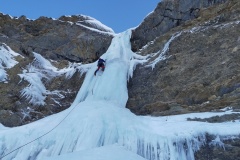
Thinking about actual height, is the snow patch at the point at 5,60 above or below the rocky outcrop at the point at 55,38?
below

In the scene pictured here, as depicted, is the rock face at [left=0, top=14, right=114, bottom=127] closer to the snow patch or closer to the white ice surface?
the snow patch

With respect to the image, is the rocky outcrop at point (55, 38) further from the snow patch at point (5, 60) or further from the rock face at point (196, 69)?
Result: the rock face at point (196, 69)

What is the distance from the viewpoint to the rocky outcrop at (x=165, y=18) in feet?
57.8

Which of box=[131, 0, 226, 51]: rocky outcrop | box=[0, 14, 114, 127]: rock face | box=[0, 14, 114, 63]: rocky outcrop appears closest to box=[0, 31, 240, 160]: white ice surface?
box=[0, 14, 114, 127]: rock face

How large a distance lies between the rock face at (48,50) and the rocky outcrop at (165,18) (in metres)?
2.06

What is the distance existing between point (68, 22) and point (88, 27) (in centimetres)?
138

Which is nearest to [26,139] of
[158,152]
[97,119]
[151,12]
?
[97,119]

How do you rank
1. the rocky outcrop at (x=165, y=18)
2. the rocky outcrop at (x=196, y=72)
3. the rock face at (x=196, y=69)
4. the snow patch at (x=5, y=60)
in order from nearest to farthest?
the rock face at (x=196, y=69), the rocky outcrop at (x=196, y=72), the snow patch at (x=5, y=60), the rocky outcrop at (x=165, y=18)

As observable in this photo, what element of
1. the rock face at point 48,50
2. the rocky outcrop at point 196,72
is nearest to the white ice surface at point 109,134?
the rocky outcrop at point 196,72

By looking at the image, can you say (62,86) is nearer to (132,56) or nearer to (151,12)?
(132,56)

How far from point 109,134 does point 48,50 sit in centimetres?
1160

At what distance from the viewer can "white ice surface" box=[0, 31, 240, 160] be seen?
29.1 feet

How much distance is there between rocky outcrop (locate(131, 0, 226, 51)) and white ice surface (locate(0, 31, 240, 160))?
5.57 m

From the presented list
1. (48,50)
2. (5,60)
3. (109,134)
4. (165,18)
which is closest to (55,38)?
(48,50)
